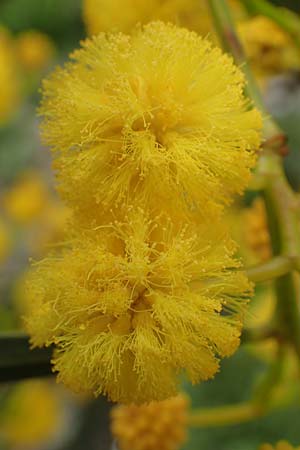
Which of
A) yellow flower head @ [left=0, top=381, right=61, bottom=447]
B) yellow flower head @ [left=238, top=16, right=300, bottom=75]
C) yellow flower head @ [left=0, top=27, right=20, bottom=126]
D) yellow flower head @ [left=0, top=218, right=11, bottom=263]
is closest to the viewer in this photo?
yellow flower head @ [left=238, top=16, right=300, bottom=75]

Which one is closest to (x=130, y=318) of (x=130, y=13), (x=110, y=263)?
(x=110, y=263)

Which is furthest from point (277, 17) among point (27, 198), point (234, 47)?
point (27, 198)

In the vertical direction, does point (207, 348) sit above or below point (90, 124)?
below

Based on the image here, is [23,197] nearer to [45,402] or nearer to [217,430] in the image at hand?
[45,402]

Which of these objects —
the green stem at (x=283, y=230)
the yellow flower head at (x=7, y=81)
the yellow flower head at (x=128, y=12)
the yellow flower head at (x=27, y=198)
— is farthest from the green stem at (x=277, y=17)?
the yellow flower head at (x=27, y=198)

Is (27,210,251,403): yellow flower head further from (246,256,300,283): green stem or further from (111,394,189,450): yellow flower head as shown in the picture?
(111,394,189,450): yellow flower head

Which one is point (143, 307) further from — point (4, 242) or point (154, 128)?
point (4, 242)

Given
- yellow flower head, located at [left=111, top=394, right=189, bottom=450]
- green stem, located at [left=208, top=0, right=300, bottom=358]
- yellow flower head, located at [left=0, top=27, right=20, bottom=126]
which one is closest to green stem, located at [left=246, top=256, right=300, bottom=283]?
green stem, located at [left=208, top=0, right=300, bottom=358]
